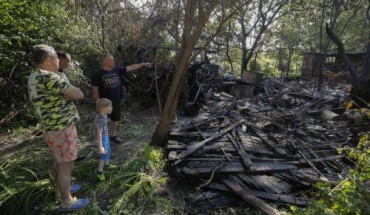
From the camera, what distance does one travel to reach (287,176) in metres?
4.55

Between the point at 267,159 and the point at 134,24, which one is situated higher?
the point at 134,24

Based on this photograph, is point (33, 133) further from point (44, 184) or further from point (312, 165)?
point (312, 165)

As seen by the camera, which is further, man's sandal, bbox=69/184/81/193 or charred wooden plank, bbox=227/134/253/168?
charred wooden plank, bbox=227/134/253/168

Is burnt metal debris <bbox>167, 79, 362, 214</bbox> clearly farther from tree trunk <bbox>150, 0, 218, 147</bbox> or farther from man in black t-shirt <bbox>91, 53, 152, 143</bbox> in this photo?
man in black t-shirt <bbox>91, 53, 152, 143</bbox>

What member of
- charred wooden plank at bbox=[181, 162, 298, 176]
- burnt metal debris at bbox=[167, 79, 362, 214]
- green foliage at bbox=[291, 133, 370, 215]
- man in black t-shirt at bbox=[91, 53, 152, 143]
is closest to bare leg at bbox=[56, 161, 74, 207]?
burnt metal debris at bbox=[167, 79, 362, 214]

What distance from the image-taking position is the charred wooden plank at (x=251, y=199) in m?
3.51

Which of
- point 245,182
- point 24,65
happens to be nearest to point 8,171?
point 24,65

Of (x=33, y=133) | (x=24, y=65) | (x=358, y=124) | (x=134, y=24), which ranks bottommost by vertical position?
(x=358, y=124)

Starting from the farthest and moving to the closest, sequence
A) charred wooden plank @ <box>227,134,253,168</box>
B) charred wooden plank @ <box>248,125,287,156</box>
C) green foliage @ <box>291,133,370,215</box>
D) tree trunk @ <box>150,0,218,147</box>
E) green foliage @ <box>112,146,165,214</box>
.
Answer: charred wooden plank @ <box>248,125,287,156</box> < charred wooden plank @ <box>227,134,253,168</box> < tree trunk @ <box>150,0,218,147</box> < green foliage @ <box>112,146,165,214</box> < green foliage @ <box>291,133,370,215</box>

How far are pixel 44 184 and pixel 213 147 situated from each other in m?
2.98

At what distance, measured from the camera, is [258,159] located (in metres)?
4.93

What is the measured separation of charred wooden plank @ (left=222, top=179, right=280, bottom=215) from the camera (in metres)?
3.51

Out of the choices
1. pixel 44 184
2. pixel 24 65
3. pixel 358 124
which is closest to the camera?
pixel 44 184

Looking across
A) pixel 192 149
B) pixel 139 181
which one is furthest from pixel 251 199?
pixel 139 181
